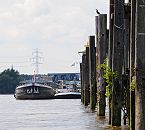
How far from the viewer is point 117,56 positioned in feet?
79.9

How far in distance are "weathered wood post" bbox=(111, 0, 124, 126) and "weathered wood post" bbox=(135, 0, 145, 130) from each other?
7.48 metres

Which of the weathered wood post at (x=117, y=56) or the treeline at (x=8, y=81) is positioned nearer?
the weathered wood post at (x=117, y=56)

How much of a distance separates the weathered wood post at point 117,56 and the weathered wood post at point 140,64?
7481mm

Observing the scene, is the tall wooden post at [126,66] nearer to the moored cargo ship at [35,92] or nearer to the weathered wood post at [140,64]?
the weathered wood post at [140,64]

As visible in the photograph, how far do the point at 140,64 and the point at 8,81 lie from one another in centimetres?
15687

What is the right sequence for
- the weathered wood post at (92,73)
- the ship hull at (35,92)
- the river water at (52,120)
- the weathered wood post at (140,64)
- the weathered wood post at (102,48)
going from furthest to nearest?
the ship hull at (35,92), the weathered wood post at (92,73), the weathered wood post at (102,48), the river water at (52,120), the weathered wood post at (140,64)

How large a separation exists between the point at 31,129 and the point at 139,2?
1251 cm

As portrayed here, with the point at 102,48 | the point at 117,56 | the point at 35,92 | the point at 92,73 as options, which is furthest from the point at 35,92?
the point at 117,56

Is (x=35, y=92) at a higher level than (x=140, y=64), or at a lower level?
lower

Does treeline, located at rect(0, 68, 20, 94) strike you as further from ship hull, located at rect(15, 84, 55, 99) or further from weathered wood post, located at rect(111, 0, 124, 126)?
weathered wood post, located at rect(111, 0, 124, 126)

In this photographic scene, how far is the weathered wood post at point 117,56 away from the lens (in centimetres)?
2388

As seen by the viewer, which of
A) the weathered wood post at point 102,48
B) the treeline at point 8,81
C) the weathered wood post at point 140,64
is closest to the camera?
the weathered wood post at point 140,64

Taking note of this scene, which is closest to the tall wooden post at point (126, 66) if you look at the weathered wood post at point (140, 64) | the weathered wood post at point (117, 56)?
the weathered wood post at point (117, 56)

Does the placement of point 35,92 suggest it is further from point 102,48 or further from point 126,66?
point 126,66
